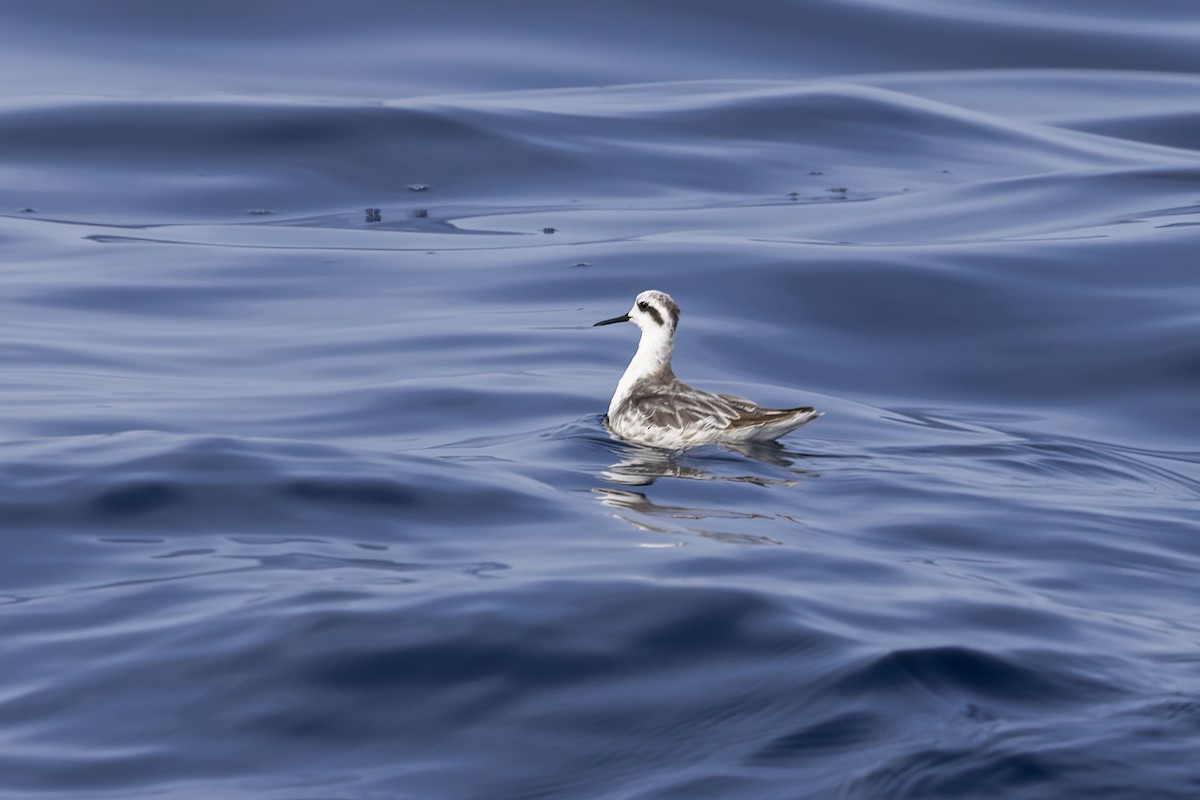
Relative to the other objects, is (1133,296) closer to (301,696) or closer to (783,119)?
(783,119)

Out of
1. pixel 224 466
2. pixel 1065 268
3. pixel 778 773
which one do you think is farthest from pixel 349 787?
pixel 1065 268

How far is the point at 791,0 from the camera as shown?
29.3m

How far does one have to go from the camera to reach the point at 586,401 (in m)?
12.8

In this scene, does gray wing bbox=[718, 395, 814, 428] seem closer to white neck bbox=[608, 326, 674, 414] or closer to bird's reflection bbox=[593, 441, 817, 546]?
bird's reflection bbox=[593, 441, 817, 546]

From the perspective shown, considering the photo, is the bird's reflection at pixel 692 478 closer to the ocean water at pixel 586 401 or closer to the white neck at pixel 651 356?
the ocean water at pixel 586 401

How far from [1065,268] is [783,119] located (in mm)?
8132

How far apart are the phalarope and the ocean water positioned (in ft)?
0.88

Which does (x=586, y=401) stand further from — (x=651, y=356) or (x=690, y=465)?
(x=690, y=465)

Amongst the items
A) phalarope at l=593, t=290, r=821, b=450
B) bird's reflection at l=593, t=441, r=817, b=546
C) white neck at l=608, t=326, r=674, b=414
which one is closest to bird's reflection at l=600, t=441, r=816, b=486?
bird's reflection at l=593, t=441, r=817, b=546

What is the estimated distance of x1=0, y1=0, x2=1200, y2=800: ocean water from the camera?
21.1 feet

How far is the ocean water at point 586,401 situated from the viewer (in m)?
6.44

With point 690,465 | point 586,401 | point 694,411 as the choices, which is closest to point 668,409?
point 694,411

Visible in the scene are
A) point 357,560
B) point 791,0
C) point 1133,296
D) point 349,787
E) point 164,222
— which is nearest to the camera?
point 349,787

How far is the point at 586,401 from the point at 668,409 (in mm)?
1310
